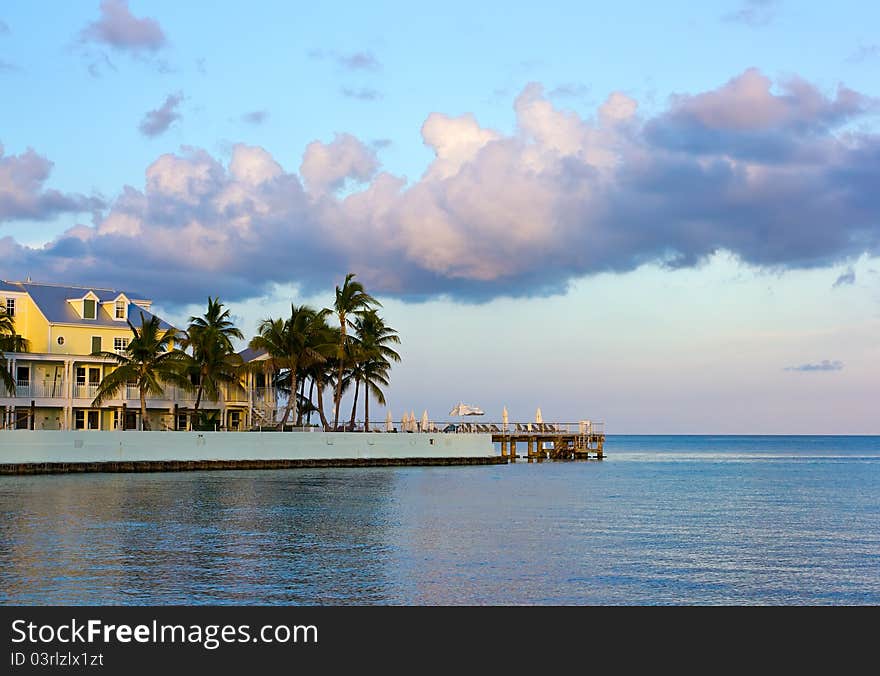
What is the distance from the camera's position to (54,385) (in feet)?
181

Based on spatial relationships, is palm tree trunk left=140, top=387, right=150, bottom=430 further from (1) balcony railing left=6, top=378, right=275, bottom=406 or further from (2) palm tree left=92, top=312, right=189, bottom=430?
(1) balcony railing left=6, top=378, right=275, bottom=406

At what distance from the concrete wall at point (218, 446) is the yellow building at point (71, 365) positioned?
15.0 feet

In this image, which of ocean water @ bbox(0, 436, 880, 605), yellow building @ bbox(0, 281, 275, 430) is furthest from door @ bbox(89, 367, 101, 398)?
ocean water @ bbox(0, 436, 880, 605)

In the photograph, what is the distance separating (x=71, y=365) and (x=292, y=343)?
515 inches

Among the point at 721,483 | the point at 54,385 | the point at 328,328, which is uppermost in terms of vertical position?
the point at 328,328

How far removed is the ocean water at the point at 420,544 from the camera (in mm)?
18844

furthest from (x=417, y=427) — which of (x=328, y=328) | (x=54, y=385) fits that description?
(x=54, y=385)

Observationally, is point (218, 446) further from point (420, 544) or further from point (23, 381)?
point (420, 544)

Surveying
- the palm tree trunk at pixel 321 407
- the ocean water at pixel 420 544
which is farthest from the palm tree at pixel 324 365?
the ocean water at pixel 420 544

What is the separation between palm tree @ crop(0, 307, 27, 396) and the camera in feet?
169

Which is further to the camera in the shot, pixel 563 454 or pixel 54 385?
pixel 563 454
